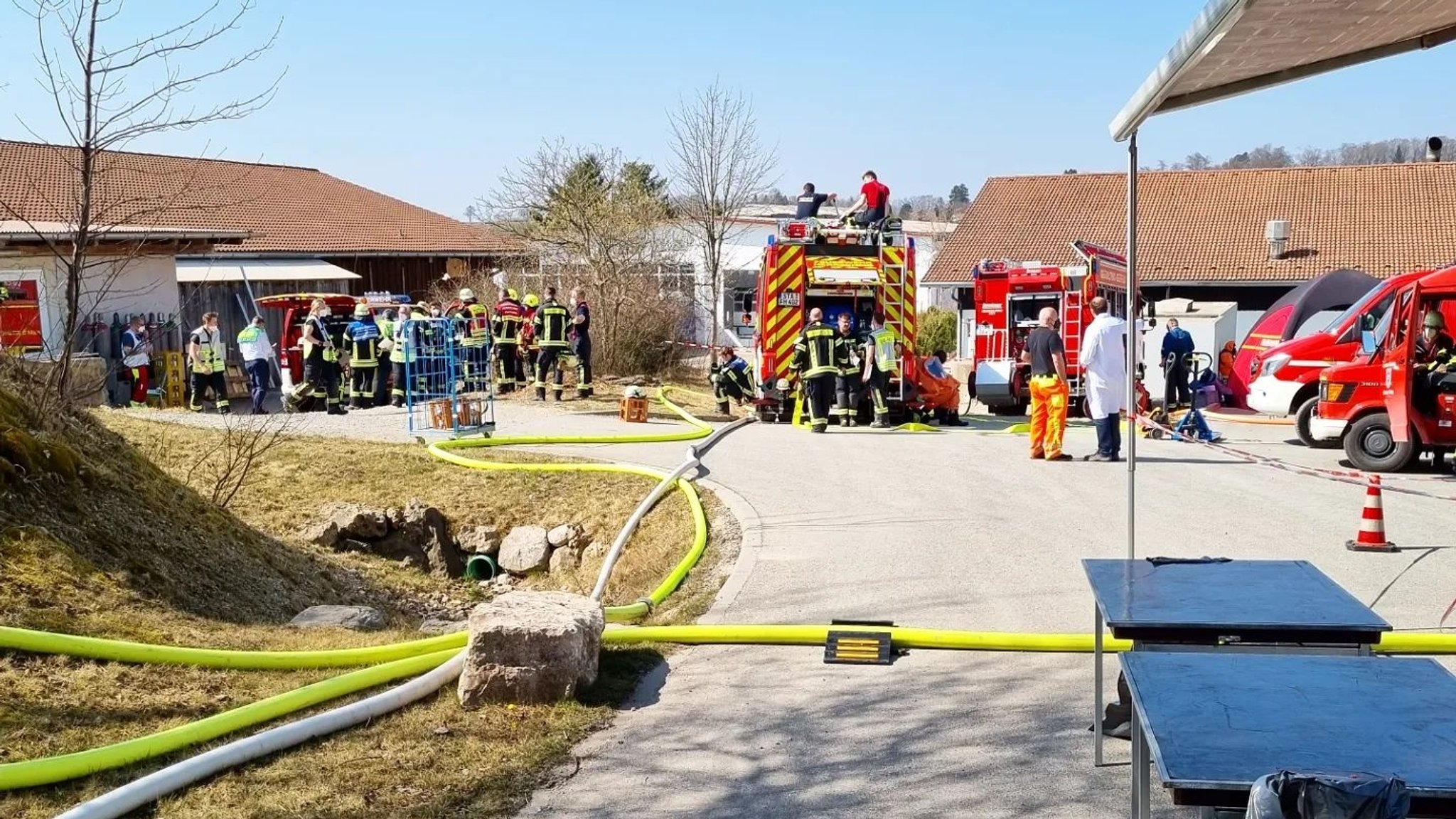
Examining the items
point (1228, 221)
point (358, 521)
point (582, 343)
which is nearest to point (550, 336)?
point (582, 343)

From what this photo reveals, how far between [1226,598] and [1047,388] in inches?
378

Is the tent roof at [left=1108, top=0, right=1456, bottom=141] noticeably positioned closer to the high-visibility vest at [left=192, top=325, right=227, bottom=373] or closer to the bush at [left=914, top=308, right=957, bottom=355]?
the high-visibility vest at [left=192, top=325, right=227, bottom=373]

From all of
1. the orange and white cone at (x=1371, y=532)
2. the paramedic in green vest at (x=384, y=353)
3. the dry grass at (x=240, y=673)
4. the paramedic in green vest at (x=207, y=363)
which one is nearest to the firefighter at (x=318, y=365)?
the paramedic in green vest at (x=384, y=353)

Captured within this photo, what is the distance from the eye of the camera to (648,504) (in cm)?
1198

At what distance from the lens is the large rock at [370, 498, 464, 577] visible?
13.1m

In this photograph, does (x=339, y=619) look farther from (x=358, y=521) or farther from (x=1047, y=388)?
(x=1047, y=388)

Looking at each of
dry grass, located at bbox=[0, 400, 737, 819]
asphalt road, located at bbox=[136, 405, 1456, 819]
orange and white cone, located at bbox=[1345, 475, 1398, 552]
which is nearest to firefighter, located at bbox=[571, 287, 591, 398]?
asphalt road, located at bbox=[136, 405, 1456, 819]

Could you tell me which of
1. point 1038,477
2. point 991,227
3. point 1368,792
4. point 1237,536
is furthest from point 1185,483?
point 991,227

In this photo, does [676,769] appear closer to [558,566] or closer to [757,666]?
[757,666]

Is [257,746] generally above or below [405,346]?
below

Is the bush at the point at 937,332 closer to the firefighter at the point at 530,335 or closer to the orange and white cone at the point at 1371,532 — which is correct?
the firefighter at the point at 530,335

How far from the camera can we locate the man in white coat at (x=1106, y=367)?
43.5 feet

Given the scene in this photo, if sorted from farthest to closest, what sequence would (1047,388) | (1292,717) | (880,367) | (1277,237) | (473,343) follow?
(1277,237)
(473,343)
(880,367)
(1047,388)
(1292,717)

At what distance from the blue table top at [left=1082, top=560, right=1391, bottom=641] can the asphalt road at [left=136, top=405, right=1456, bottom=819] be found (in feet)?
2.80
